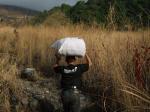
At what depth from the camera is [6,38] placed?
1454cm

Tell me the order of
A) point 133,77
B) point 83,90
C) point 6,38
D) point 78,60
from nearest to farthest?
point 133,77
point 83,90
point 78,60
point 6,38

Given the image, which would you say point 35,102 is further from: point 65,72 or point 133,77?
point 133,77

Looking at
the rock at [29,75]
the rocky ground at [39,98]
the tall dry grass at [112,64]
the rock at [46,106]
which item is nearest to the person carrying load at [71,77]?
the tall dry grass at [112,64]

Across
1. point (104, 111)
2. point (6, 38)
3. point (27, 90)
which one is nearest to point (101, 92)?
point (104, 111)

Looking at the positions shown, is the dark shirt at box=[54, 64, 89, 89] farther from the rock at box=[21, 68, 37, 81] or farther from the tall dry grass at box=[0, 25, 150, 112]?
the rock at box=[21, 68, 37, 81]

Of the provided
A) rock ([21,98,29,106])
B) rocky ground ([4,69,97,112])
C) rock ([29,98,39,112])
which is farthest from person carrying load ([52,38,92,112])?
rock ([21,98,29,106])

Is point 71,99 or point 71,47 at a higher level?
point 71,47

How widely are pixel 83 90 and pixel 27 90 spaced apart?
1049 mm

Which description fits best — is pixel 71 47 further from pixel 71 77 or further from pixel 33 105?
pixel 33 105

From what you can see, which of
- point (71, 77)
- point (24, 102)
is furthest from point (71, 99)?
point (24, 102)

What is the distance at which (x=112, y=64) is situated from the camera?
754 cm

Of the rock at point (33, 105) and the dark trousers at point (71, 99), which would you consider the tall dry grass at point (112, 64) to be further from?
the rock at point (33, 105)

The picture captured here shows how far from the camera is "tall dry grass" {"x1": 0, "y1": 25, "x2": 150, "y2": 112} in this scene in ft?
21.3

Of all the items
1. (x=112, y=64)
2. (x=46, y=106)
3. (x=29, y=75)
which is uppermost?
(x=112, y=64)
